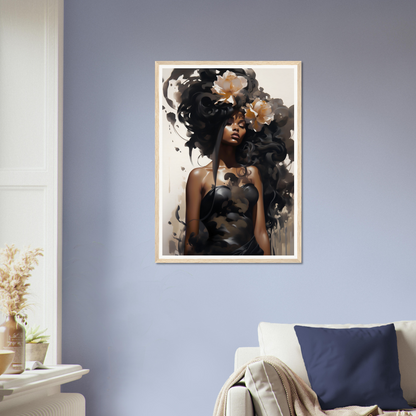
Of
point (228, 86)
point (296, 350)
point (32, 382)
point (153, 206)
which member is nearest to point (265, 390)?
point (296, 350)

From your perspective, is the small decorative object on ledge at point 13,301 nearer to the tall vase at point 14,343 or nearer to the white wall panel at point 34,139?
the tall vase at point 14,343

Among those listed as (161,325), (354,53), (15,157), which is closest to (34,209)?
(15,157)

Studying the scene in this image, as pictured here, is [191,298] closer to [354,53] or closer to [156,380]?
[156,380]

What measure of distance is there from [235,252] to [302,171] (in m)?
0.69

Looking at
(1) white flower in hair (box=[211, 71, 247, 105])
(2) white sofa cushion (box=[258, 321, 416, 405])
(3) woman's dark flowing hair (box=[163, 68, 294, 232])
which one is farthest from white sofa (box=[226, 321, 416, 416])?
(1) white flower in hair (box=[211, 71, 247, 105])

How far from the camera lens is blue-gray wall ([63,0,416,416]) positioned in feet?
8.64

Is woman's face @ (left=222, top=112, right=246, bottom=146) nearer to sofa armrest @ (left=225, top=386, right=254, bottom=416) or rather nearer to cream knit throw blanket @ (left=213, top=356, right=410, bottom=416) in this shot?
cream knit throw blanket @ (left=213, top=356, right=410, bottom=416)

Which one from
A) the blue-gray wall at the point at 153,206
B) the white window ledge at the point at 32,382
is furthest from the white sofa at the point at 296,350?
the white window ledge at the point at 32,382

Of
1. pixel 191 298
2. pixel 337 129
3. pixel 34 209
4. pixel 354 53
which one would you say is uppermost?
pixel 354 53

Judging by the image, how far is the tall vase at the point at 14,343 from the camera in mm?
2047

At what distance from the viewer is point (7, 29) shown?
271cm

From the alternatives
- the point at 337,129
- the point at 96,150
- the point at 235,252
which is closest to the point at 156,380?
the point at 235,252

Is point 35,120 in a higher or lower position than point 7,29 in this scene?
lower

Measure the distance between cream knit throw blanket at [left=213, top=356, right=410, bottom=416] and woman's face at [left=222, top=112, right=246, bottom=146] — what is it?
1.37m
